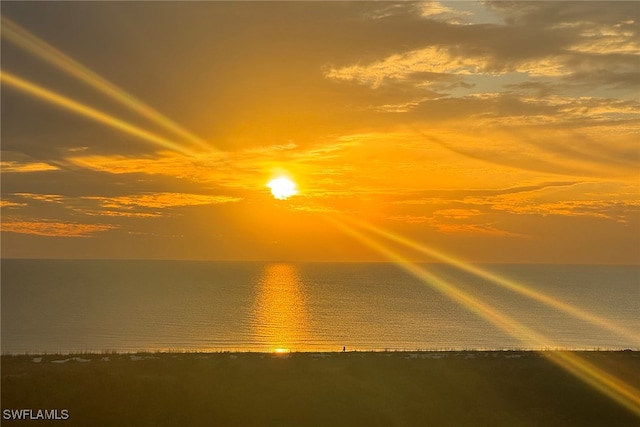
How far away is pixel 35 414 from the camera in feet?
86.8

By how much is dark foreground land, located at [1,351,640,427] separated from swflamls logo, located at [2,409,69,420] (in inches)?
5.9

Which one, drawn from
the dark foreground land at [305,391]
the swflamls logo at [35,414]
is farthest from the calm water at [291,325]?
the swflamls logo at [35,414]

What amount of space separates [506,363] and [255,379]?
14860mm

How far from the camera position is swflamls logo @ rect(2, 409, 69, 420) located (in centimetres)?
2591

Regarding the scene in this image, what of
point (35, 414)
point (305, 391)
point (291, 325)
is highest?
point (291, 325)

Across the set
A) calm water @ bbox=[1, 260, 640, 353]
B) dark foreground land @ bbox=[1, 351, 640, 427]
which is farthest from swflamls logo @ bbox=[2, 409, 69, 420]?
calm water @ bbox=[1, 260, 640, 353]

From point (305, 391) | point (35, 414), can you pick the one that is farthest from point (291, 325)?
point (35, 414)

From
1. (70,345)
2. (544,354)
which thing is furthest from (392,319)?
(544,354)

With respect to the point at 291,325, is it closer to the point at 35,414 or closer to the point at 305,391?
the point at 305,391

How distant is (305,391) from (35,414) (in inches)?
464

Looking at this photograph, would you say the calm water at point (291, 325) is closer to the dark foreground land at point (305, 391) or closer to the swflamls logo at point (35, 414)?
the dark foreground land at point (305, 391)

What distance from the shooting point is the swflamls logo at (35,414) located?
25.9 m

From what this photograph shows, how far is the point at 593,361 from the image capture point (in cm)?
3944

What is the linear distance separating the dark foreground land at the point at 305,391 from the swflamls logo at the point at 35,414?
150 millimetres
